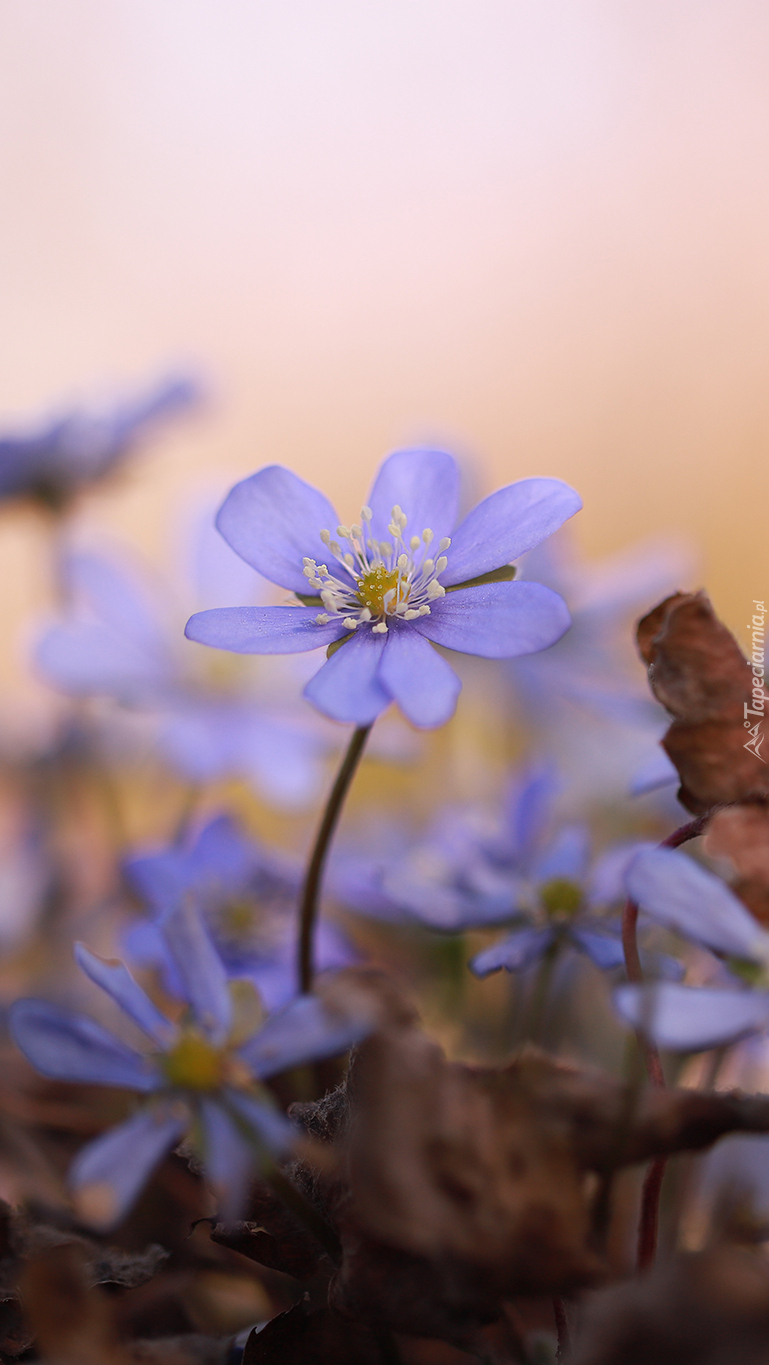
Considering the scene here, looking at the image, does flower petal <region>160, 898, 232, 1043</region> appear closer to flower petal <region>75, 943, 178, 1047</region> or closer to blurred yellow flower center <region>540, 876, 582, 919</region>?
flower petal <region>75, 943, 178, 1047</region>

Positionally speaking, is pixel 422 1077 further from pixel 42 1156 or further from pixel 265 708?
pixel 265 708

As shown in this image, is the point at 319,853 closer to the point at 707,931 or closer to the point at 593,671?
the point at 707,931

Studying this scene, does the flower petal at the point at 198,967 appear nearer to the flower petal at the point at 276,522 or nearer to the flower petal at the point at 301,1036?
the flower petal at the point at 301,1036

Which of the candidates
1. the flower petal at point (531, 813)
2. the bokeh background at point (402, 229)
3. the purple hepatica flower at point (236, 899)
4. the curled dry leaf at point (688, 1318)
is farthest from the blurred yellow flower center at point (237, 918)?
the bokeh background at point (402, 229)

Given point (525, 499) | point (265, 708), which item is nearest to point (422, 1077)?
point (525, 499)

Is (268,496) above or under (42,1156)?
above

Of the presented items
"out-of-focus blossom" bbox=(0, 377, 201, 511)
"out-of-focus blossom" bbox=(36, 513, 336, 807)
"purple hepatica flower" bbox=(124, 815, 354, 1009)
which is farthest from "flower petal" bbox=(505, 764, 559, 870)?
"out-of-focus blossom" bbox=(0, 377, 201, 511)


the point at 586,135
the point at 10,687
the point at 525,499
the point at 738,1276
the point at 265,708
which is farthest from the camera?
the point at 586,135

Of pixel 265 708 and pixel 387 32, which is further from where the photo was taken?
pixel 387 32

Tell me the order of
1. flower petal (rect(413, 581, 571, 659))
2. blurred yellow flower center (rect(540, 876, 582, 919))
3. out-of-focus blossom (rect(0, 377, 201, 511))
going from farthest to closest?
out-of-focus blossom (rect(0, 377, 201, 511))
blurred yellow flower center (rect(540, 876, 582, 919))
flower petal (rect(413, 581, 571, 659))
